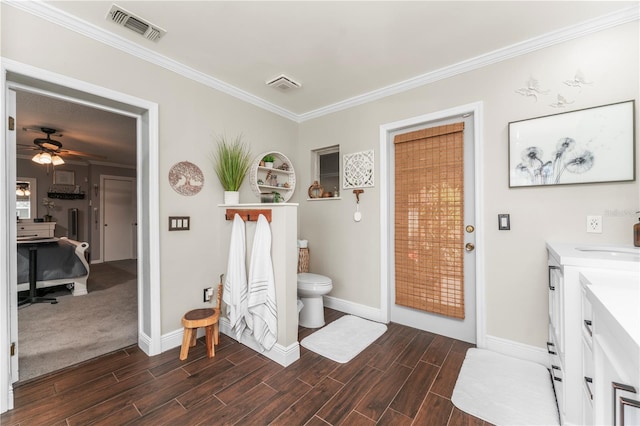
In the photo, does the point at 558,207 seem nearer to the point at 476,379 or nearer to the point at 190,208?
the point at 476,379

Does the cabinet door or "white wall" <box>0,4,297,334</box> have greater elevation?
"white wall" <box>0,4,297,334</box>

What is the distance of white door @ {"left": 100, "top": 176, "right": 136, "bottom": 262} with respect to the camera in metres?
6.49

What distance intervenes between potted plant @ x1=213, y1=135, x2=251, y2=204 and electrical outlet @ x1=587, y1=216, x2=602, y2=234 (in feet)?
9.54

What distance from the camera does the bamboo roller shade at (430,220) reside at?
8.20 feet

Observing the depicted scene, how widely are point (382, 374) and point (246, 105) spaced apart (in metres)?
2.99

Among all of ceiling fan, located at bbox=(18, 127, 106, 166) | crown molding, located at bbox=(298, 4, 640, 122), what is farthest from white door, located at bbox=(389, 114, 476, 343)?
ceiling fan, located at bbox=(18, 127, 106, 166)

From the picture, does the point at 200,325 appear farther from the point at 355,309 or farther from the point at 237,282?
the point at 355,309

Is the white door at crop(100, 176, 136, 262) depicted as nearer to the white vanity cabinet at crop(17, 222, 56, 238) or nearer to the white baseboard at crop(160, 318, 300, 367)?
the white vanity cabinet at crop(17, 222, 56, 238)

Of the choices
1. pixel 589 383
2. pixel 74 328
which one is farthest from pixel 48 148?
pixel 589 383

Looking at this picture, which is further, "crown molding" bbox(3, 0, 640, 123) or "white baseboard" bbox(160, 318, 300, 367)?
"white baseboard" bbox(160, 318, 300, 367)

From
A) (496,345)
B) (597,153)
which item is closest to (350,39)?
(597,153)

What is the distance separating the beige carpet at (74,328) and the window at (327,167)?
2.67m

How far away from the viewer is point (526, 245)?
212 centimetres

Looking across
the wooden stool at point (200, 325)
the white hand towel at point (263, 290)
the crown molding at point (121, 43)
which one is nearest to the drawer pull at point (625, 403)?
the white hand towel at point (263, 290)
